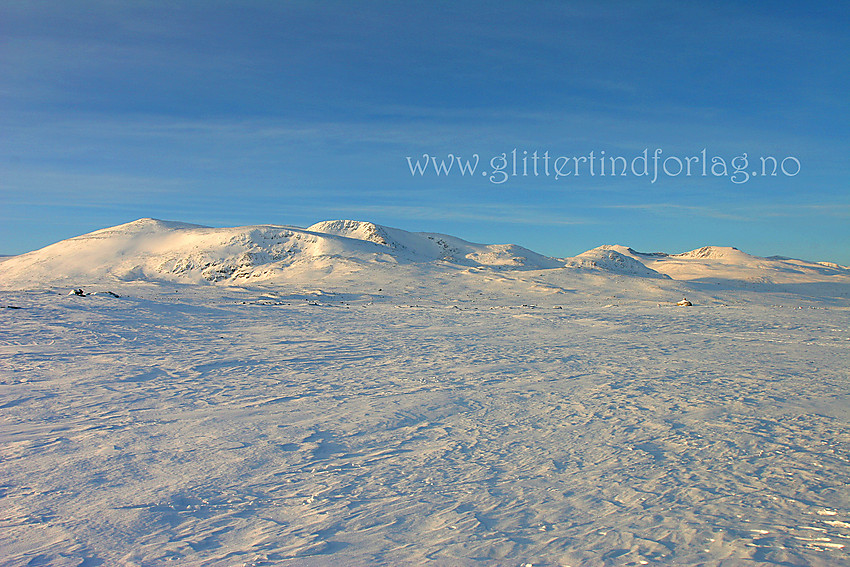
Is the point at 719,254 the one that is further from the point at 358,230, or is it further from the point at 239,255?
the point at 239,255

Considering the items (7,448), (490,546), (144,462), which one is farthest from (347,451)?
(7,448)

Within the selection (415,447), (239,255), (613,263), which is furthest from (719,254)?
(415,447)

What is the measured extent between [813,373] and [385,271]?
1252 inches

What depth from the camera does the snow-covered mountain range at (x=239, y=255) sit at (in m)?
42.3

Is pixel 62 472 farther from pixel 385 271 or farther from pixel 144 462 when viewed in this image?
pixel 385 271

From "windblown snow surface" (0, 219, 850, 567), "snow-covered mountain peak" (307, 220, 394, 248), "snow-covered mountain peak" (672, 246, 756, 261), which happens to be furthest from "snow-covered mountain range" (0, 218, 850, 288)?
"snow-covered mountain peak" (672, 246, 756, 261)

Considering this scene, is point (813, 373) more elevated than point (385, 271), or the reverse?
point (385, 271)

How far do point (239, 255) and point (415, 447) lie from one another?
43125 mm

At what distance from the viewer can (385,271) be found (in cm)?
3947

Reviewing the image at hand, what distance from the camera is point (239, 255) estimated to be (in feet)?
150

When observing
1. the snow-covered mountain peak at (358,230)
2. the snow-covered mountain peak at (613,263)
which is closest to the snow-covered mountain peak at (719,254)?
the snow-covered mountain peak at (613,263)

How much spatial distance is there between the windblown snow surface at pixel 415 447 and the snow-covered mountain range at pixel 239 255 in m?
28.6

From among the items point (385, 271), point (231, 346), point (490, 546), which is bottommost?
point (490, 546)

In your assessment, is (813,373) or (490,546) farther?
(813,373)
